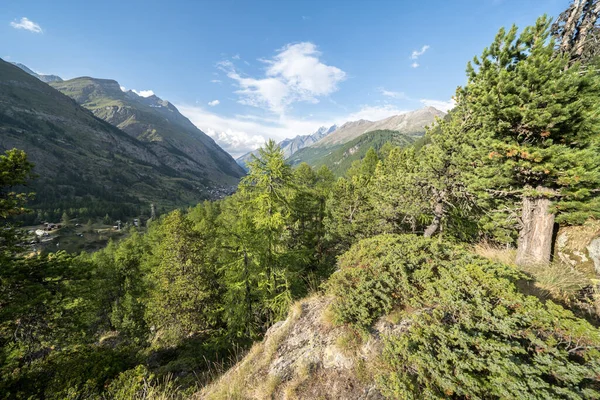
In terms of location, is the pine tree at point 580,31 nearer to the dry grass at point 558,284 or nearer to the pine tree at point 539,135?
the pine tree at point 539,135

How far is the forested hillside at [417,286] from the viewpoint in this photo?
407cm

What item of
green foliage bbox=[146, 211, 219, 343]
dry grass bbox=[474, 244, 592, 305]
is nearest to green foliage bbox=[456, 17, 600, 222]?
dry grass bbox=[474, 244, 592, 305]

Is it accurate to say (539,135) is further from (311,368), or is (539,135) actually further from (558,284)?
(311,368)

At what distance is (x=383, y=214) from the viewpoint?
18141 millimetres

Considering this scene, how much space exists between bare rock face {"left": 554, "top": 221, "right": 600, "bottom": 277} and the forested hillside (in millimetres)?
77

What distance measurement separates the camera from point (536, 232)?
9172 millimetres

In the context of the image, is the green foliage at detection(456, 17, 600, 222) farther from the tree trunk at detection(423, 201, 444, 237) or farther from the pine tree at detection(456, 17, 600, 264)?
the tree trunk at detection(423, 201, 444, 237)

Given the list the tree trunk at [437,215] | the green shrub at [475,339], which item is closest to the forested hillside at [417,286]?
the green shrub at [475,339]

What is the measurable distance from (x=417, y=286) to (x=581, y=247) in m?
7.52

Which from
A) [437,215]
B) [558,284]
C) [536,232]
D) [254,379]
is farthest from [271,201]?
[536,232]

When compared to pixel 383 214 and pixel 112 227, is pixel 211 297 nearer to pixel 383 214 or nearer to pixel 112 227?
pixel 383 214

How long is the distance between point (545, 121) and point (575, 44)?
13.6ft

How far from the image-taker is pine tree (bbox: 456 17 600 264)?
7.94 meters

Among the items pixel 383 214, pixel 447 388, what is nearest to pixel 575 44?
pixel 383 214
